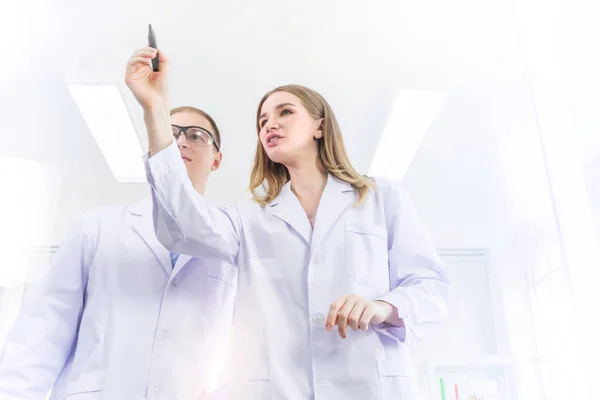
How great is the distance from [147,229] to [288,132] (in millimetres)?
338

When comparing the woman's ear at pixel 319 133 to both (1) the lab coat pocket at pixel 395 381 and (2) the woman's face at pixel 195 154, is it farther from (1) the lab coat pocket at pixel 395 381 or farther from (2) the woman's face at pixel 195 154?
(1) the lab coat pocket at pixel 395 381

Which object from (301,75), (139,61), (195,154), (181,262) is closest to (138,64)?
(139,61)

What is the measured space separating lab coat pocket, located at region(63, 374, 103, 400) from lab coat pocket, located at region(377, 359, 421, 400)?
0.46 m

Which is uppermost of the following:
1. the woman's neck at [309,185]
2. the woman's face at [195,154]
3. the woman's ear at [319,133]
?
the woman's ear at [319,133]

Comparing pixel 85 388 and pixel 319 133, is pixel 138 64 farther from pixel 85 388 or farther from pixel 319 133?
pixel 85 388

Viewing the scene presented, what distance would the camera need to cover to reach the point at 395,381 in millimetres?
881

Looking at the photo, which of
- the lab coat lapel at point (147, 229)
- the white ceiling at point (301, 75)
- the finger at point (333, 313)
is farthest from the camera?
the white ceiling at point (301, 75)

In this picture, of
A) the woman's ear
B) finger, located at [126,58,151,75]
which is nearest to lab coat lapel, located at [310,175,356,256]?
the woman's ear

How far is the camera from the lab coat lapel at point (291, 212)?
3.39ft

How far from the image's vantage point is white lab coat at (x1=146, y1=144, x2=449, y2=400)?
89cm

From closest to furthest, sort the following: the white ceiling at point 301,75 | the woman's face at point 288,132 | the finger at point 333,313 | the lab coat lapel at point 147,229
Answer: the finger at point 333,313
the lab coat lapel at point 147,229
the woman's face at point 288,132
the white ceiling at point 301,75

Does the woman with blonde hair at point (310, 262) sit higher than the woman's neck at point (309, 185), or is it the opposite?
the woman's neck at point (309, 185)

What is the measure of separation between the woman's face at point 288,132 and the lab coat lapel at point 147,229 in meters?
0.27

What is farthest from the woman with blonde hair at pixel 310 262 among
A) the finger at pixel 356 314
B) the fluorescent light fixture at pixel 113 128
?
the fluorescent light fixture at pixel 113 128
